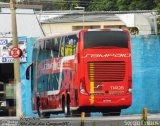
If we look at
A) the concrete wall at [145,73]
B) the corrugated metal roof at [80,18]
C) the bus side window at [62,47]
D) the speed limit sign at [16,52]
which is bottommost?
the concrete wall at [145,73]

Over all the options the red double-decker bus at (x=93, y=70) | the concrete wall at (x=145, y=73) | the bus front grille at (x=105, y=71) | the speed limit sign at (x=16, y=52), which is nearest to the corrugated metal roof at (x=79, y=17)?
the concrete wall at (x=145, y=73)

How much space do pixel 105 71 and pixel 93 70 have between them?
525 millimetres

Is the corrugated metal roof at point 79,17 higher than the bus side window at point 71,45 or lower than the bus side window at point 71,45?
lower

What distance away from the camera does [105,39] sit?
30.5 meters

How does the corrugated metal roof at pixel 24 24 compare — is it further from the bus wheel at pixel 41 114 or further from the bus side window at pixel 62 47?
the bus side window at pixel 62 47

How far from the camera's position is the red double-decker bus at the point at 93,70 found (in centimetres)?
3033

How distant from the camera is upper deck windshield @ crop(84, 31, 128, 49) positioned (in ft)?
98.9

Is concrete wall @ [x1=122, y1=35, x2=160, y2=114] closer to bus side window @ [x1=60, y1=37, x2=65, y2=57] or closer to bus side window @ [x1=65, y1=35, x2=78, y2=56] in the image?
bus side window @ [x1=60, y1=37, x2=65, y2=57]

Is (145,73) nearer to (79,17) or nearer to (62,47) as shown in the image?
(62,47)

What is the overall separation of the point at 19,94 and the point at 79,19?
32.1 metres

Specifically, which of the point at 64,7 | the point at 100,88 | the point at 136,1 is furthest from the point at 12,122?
the point at 64,7

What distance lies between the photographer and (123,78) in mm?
31141

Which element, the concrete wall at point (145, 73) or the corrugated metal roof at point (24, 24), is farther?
the corrugated metal roof at point (24, 24)

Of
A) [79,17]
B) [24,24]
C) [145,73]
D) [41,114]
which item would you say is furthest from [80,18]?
[41,114]
